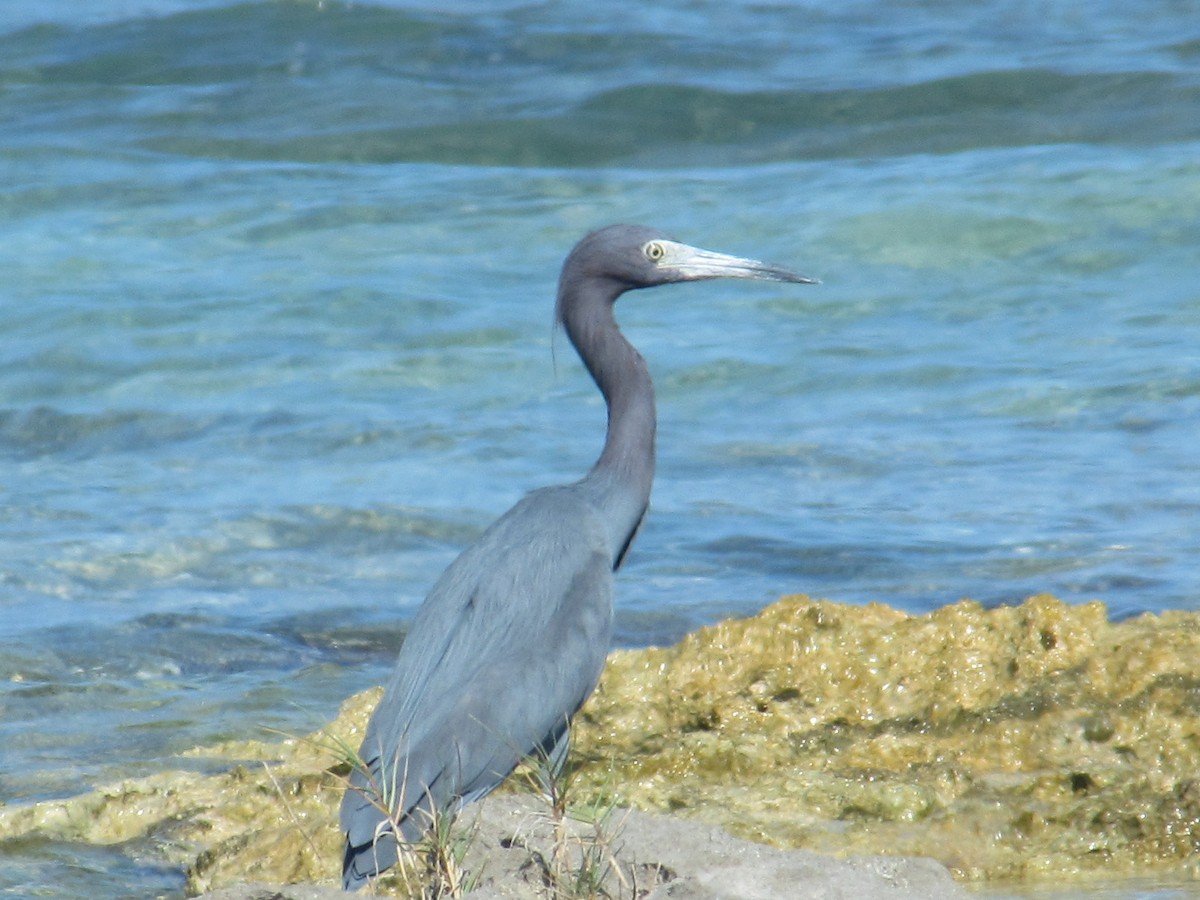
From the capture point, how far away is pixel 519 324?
10.7 meters

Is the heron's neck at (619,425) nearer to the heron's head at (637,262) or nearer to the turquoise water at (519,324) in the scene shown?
the heron's head at (637,262)

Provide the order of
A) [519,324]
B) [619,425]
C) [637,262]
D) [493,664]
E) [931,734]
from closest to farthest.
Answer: [493,664] → [931,734] → [619,425] → [637,262] → [519,324]

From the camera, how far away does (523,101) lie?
14812mm

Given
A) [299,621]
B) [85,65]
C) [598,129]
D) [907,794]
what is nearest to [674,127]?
[598,129]

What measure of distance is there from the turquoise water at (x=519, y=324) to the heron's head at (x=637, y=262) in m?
1.68

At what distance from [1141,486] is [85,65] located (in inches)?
463

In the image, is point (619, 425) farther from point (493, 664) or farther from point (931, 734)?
point (931, 734)

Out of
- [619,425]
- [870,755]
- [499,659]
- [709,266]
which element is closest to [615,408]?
[619,425]

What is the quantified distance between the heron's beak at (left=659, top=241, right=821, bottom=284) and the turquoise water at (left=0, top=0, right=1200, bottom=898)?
66.3 inches

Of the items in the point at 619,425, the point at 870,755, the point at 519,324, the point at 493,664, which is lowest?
the point at 519,324

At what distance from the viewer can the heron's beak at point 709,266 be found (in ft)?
16.8

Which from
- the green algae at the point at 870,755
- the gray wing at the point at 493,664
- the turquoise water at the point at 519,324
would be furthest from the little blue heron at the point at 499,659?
the turquoise water at the point at 519,324

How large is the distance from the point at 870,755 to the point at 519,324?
270 inches

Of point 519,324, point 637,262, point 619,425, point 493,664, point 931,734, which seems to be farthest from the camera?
point 519,324
